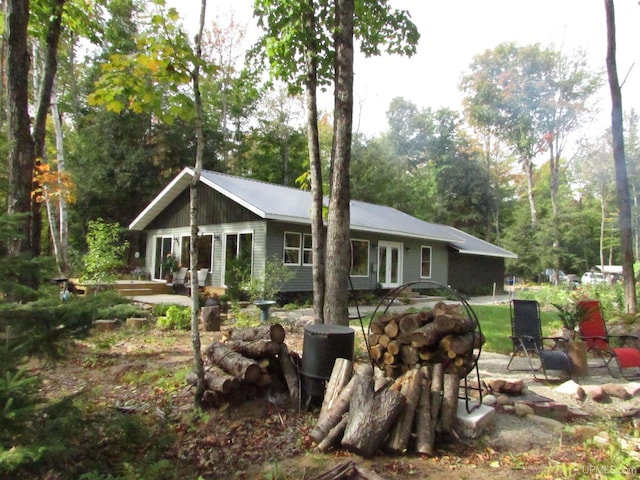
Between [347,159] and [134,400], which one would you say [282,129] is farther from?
[134,400]

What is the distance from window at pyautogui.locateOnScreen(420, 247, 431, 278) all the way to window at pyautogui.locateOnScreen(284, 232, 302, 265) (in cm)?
715

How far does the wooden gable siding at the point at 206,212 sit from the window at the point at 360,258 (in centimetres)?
419

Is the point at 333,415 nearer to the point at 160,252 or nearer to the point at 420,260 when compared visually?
the point at 160,252

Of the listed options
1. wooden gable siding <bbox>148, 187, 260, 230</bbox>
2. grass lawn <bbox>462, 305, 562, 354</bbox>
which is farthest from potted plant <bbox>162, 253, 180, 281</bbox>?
grass lawn <bbox>462, 305, 562, 354</bbox>

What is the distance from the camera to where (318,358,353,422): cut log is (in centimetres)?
375

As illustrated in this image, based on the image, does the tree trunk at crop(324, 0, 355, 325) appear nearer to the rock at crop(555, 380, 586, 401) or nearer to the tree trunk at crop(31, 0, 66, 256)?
the rock at crop(555, 380, 586, 401)

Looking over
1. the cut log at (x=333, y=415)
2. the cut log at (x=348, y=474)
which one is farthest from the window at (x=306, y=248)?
the cut log at (x=348, y=474)

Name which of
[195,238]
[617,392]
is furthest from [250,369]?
[617,392]

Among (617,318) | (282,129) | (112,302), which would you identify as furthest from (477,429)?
(282,129)

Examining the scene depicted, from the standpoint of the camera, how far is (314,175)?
6566mm

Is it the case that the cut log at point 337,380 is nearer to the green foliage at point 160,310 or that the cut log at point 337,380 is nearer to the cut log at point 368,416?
the cut log at point 368,416

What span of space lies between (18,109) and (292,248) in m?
9.05

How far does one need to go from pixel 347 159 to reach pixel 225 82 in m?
21.7

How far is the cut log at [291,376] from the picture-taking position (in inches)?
163
